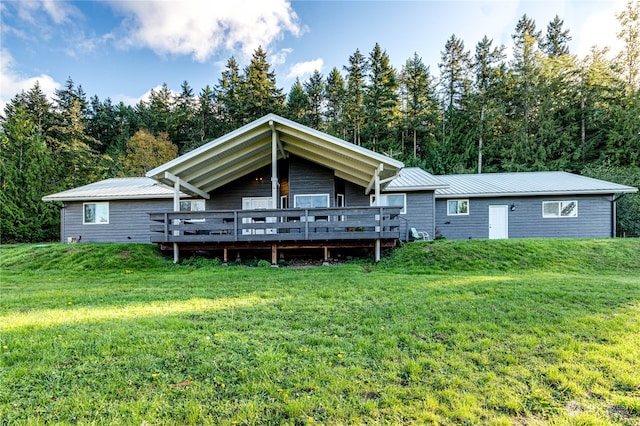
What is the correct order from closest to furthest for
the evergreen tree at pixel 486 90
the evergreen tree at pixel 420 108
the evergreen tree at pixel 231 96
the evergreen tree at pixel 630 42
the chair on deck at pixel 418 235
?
the chair on deck at pixel 418 235
the evergreen tree at pixel 630 42
the evergreen tree at pixel 486 90
the evergreen tree at pixel 231 96
the evergreen tree at pixel 420 108

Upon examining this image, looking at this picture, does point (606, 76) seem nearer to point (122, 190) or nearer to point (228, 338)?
point (228, 338)

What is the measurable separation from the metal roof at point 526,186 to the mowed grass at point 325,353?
8.07 m

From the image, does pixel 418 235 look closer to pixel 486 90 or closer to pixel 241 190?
pixel 241 190

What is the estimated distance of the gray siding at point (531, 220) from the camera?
1344 centimetres

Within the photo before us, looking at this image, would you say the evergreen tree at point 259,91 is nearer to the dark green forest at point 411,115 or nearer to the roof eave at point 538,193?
the dark green forest at point 411,115

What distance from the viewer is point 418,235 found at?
12.8m

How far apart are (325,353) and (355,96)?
97.1 feet

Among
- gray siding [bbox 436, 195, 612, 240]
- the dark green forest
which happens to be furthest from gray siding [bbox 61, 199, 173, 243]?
gray siding [bbox 436, 195, 612, 240]

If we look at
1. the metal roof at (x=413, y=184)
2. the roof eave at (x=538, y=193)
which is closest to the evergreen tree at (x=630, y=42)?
the roof eave at (x=538, y=193)

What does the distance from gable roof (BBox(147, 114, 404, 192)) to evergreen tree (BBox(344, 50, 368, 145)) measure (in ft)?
59.0

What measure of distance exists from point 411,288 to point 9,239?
23659 mm

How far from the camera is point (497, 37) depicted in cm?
2736

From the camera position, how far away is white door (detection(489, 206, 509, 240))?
13.9 m

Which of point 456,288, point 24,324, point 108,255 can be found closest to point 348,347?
point 456,288
